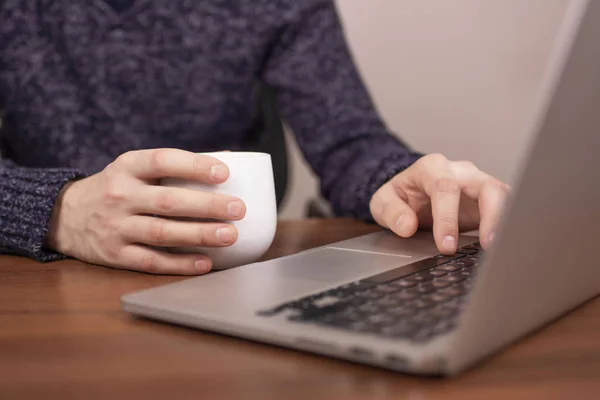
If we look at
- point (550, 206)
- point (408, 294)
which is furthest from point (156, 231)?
point (550, 206)

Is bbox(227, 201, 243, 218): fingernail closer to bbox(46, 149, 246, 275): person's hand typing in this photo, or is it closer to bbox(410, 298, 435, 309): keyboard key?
bbox(46, 149, 246, 275): person's hand typing

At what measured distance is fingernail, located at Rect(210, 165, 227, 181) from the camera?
1.91 ft

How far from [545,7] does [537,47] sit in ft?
0.31

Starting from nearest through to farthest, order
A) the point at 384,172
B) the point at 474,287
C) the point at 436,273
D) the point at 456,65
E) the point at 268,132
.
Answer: the point at 474,287 → the point at 436,273 → the point at 384,172 → the point at 268,132 → the point at 456,65

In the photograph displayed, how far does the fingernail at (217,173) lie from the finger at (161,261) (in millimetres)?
75

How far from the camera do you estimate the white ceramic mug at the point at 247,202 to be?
60cm

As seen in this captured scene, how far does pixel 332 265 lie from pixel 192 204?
13 centimetres

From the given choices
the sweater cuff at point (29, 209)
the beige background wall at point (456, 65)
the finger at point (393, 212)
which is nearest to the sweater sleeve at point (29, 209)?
the sweater cuff at point (29, 209)

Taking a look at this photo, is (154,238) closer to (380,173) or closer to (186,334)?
(186,334)

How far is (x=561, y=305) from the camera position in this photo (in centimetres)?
45

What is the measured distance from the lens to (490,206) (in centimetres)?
67

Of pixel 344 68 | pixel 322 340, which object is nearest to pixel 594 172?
pixel 322 340

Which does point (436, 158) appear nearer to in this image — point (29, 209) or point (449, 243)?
point (449, 243)

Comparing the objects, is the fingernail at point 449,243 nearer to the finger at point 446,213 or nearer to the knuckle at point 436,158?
the finger at point 446,213
